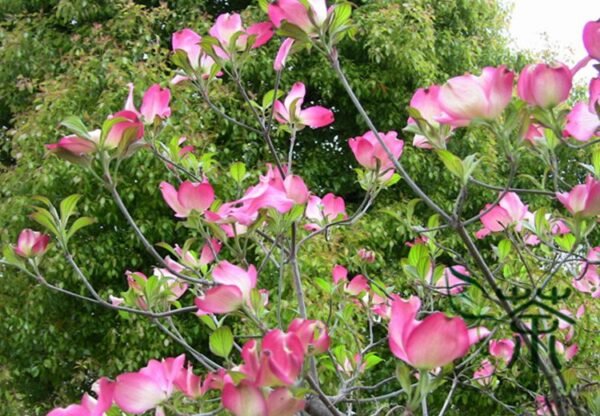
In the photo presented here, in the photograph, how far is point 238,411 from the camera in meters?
0.31

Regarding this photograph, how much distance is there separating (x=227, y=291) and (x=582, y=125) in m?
0.24

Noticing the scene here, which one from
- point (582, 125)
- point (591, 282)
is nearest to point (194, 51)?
point (582, 125)

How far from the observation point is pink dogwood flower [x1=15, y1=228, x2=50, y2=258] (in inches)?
25.0

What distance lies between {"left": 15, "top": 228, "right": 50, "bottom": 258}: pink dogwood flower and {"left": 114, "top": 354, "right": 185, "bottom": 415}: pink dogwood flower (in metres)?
0.21

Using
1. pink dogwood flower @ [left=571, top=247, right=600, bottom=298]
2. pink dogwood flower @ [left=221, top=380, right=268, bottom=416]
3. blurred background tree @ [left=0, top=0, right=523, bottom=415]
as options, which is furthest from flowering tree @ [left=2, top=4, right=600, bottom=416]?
blurred background tree @ [left=0, top=0, right=523, bottom=415]

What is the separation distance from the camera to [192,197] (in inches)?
22.6

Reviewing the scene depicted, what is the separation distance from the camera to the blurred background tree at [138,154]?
7.95ft

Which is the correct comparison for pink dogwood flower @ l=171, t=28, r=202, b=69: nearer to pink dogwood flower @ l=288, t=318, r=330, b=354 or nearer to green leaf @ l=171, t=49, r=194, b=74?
green leaf @ l=171, t=49, r=194, b=74

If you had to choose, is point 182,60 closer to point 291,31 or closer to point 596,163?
point 291,31

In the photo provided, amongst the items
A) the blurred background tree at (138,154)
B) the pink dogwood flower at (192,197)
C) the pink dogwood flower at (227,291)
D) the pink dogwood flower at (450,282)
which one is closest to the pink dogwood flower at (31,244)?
the pink dogwood flower at (192,197)

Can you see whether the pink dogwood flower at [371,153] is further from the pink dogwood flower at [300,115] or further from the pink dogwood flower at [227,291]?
the pink dogwood flower at [227,291]

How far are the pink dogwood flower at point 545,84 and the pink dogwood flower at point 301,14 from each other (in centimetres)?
16

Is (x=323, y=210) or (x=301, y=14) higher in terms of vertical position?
(x=301, y=14)

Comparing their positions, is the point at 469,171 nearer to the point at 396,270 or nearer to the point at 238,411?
the point at 238,411
